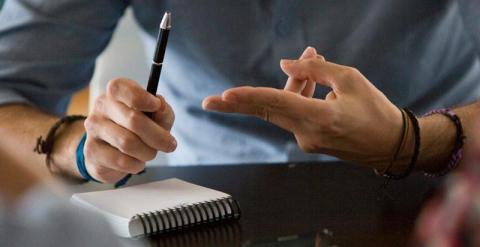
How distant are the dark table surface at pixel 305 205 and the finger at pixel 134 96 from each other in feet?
0.43

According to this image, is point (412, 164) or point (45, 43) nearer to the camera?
point (412, 164)

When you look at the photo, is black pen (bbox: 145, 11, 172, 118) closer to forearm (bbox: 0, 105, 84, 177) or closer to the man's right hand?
the man's right hand

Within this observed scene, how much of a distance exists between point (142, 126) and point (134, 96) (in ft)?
0.11

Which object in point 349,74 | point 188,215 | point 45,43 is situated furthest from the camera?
point 45,43

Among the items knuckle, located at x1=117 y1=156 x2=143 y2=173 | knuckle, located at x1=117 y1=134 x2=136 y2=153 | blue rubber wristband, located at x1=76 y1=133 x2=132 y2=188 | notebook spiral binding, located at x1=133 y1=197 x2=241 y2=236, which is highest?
knuckle, located at x1=117 y1=134 x2=136 y2=153

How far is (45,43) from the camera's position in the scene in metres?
0.99

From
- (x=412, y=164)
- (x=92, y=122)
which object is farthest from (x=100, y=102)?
(x=412, y=164)

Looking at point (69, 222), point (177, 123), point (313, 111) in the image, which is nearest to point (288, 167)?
point (313, 111)

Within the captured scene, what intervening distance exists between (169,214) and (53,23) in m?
0.53

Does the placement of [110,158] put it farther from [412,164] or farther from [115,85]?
[412,164]

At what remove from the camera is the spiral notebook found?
56 centimetres

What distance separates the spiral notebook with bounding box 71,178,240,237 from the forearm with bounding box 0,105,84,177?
0.15 m

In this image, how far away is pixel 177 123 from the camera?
1138mm

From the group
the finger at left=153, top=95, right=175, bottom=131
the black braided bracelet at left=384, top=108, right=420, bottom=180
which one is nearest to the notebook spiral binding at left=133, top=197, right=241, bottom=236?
the finger at left=153, top=95, right=175, bottom=131
